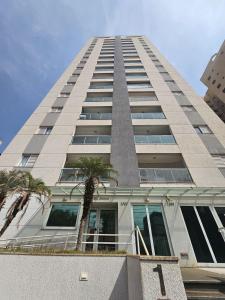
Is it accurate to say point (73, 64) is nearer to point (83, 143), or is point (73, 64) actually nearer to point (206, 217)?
point (83, 143)

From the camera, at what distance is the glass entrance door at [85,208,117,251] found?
10.4 meters

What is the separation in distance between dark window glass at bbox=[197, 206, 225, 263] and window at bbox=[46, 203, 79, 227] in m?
7.32

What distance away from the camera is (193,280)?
565cm

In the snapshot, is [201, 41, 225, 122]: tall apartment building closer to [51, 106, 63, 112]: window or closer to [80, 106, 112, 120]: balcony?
[80, 106, 112, 120]: balcony

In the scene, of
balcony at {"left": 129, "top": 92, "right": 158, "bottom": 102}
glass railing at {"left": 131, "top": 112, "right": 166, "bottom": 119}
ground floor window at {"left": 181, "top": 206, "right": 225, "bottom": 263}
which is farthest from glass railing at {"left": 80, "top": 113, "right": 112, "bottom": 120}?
ground floor window at {"left": 181, "top": 206, "right": 225, "bottom": 263}

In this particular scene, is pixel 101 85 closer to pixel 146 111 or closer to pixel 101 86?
pixel 101 86

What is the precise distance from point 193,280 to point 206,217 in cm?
586

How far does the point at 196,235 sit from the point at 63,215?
7.51 metres

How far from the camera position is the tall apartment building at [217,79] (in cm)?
3843

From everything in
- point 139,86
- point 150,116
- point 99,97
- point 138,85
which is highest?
point 138,85

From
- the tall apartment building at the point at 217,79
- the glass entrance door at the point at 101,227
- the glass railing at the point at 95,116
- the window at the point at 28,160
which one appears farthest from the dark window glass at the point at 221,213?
the tall apartment building at the point at 217,79

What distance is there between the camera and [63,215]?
1129 cm

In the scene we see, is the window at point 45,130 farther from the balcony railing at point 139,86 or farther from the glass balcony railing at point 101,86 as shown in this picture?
the balcony railing at point 139,86

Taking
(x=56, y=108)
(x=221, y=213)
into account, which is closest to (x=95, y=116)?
(x=56, y=108)
